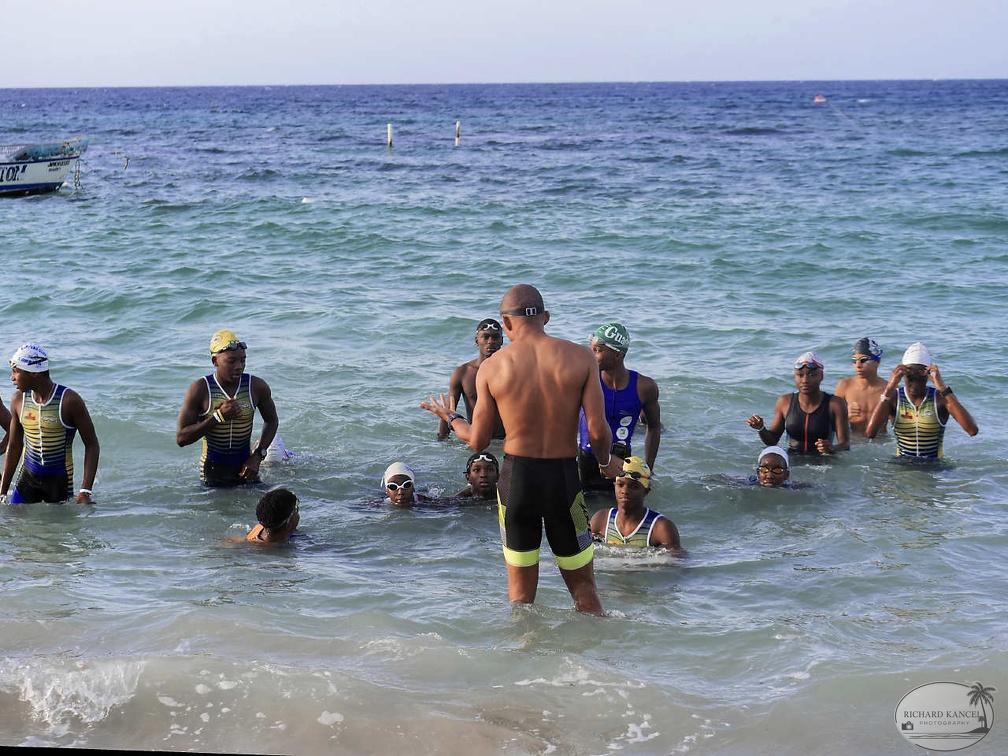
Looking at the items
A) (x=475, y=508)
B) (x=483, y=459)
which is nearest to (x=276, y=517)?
(x=475, y=508)

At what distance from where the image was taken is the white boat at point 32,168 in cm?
3281

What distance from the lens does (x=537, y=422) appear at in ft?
18.5

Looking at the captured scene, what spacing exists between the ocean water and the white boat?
5488 mm

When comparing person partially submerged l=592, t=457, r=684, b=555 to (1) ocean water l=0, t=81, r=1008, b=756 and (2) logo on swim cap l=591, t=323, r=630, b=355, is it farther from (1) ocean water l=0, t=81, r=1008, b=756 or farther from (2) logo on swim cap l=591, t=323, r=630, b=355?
(2) logo on swim cap l=591, t=323, r=630, b=355

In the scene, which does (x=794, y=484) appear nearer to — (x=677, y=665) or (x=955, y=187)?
(x=677, y=665)

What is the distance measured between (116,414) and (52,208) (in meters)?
20.6

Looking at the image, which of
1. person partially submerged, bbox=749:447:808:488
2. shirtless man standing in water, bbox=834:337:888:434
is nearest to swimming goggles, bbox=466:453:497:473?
person partially submerged, bbox=749:447:808:488

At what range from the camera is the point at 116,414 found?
38.5 ft

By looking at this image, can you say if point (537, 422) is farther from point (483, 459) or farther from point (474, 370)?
point (474, 370)

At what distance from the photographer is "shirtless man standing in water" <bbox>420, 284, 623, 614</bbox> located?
18.2 ft

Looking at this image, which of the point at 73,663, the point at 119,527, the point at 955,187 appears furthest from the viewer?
the point at 955,187

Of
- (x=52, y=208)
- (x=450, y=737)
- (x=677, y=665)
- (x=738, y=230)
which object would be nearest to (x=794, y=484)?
(x=677, y=665)

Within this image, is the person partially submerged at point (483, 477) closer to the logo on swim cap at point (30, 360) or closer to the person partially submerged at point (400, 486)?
the person partially submerged at point (400, 486)

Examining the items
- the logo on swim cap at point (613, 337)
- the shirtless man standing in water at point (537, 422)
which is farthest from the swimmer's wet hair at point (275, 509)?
the logo on swim cap at point (613, 337)
